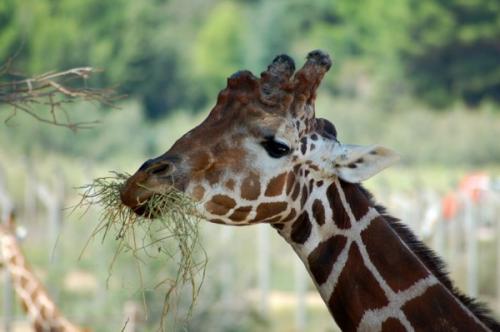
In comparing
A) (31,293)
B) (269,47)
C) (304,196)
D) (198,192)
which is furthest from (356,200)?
(269,47)

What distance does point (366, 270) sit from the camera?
543cm

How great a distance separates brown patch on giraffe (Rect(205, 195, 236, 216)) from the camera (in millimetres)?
5377

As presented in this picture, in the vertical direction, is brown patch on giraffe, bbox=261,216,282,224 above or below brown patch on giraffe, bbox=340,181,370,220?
below

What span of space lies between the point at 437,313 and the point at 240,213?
956 mm

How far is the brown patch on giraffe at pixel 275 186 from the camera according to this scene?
5434 millimetres

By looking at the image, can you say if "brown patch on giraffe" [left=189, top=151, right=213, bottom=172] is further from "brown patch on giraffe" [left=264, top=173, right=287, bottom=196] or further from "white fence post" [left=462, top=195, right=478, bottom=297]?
"white fence post" [left=462, top=195, right=478, bottom=297]

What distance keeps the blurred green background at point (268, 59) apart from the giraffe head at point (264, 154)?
24.0 meters

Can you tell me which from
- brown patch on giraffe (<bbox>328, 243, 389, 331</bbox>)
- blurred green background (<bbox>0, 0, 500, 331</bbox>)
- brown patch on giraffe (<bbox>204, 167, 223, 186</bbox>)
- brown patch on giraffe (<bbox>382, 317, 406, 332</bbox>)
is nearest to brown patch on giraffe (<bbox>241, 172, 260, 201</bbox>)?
brown patch on giraffe (<bbox>204, 167, 223, 186</bbox>)

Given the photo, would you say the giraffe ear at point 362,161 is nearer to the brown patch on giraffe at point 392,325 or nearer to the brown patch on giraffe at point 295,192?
the brown patch on giraffe at point 295,192

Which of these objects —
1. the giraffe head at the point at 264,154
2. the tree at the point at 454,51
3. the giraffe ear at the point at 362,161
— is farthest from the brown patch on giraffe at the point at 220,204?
the tree at the point at 454,51

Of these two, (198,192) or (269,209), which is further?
(269,209)

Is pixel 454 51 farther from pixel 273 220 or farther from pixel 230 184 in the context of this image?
pixel 230 184

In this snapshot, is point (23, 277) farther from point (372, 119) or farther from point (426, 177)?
point (372, 119)

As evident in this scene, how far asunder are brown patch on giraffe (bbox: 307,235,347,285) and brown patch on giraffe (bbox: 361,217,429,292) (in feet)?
0.37
